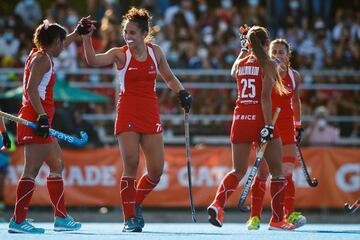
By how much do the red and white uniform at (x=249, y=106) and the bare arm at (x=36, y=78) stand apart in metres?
2.09

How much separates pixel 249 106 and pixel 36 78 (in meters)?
2.30

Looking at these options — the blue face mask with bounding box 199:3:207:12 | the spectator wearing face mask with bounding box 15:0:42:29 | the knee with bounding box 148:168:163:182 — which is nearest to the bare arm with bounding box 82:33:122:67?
the knee with bounding box 148:168:163:182

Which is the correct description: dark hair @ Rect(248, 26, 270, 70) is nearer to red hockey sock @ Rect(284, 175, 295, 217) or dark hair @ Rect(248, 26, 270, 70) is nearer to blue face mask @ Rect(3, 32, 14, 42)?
red hockey sock @ Rect(284, 175, 295, 217)

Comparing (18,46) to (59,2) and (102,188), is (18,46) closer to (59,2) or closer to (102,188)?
(59,2)

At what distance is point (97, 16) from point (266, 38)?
12214 mm

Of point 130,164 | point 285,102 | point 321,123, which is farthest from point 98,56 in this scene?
point 321,123

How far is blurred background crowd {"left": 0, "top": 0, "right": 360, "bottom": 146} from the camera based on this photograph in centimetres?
2150

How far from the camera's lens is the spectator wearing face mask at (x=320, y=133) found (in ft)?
67.8

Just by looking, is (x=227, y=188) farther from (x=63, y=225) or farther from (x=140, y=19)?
(x=140, y=19)

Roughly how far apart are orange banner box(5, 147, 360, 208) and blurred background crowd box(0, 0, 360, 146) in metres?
0.92

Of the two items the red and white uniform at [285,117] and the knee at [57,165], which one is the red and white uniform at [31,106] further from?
the red and white uniform at [285,117]

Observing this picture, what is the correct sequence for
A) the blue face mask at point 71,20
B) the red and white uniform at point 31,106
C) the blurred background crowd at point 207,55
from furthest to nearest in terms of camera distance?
1. the blue face mask at point 71,20
2. the blurred background crowd at point 207,55
3. the red and white uniform at point 31,106

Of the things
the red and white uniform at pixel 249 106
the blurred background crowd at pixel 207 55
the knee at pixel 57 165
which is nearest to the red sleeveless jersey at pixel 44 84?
the knee at pixel 57 165

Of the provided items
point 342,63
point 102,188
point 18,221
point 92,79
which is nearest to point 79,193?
point 102,188
